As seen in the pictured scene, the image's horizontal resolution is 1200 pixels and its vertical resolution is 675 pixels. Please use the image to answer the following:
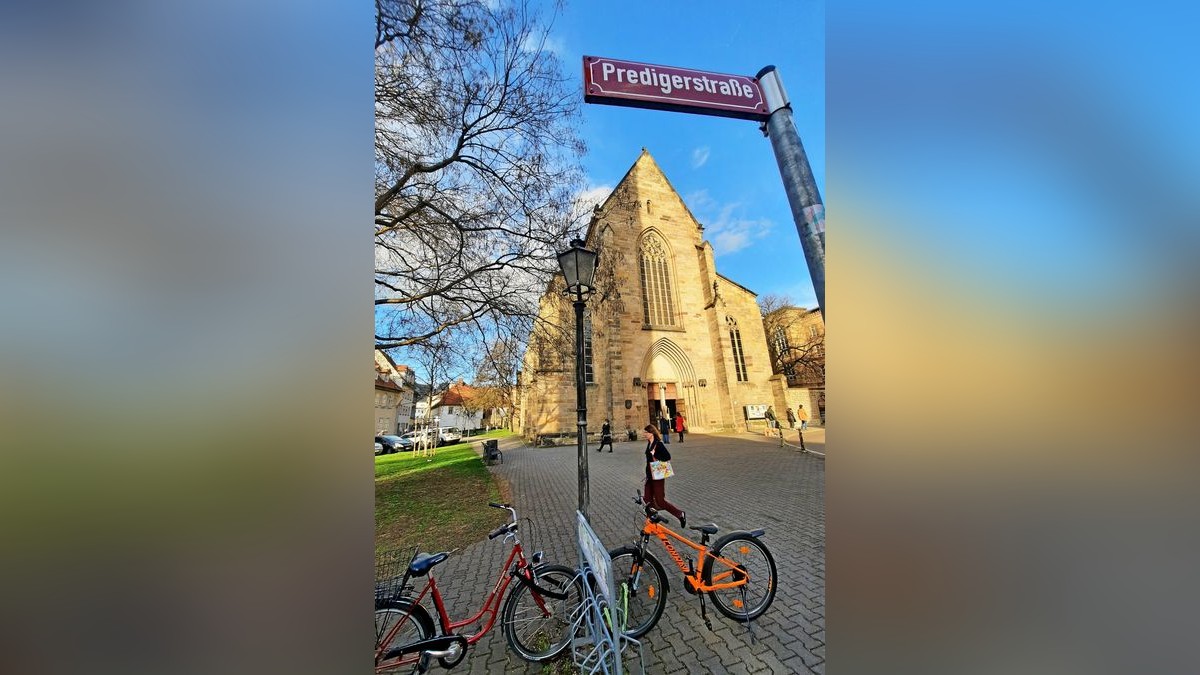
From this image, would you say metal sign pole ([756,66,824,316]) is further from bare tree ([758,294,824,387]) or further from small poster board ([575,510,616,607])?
bare tree ([758,294,824,387])

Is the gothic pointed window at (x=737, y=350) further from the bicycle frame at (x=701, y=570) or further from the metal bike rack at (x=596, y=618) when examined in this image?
the metal bike rack at (x=596, y=618)

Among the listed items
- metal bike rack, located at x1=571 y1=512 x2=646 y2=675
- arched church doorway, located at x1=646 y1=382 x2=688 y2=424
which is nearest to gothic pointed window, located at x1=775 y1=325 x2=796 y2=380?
arched church doorway, located at x1=646 y1=382 x2=688 y2=424

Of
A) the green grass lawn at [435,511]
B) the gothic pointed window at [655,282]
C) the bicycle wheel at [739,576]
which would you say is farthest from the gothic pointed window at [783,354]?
the bicycle wheel at [739,576]

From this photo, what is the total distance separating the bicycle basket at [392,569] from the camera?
120 inches

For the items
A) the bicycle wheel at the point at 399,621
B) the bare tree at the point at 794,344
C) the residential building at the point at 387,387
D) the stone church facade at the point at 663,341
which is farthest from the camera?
the bare tree at the point at 794,344

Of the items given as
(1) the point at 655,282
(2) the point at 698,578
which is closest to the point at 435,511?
(2) the point at 698,578

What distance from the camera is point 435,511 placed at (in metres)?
7.29

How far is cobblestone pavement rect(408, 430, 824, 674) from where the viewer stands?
2.99 meters

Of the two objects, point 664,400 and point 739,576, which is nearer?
point 739,576

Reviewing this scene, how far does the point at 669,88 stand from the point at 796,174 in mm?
1145

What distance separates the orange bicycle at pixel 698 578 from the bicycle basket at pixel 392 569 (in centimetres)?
180

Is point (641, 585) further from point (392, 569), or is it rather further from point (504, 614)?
point (392, 569)
